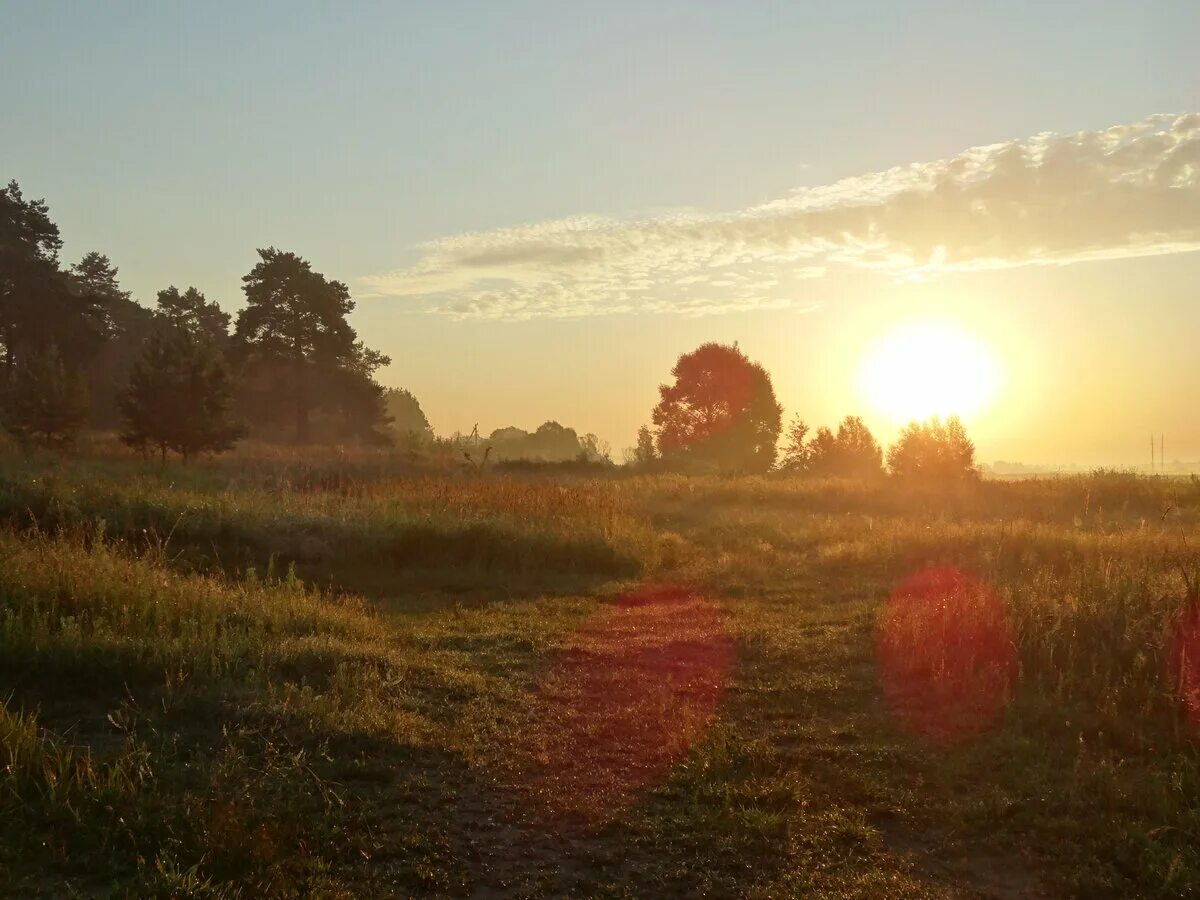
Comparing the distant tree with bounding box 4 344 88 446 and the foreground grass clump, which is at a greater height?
the distant tree with bounding box 4 344 88 446

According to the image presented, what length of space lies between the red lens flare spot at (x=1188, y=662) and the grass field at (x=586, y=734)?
0.04m

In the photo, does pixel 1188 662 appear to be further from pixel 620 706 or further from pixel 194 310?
pixel 194 310

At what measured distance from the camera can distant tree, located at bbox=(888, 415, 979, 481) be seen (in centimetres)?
4319

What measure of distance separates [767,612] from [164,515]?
910cm

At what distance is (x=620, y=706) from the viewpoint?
7.30 meters

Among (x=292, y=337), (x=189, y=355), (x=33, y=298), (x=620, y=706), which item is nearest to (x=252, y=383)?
(x=292, y=337)

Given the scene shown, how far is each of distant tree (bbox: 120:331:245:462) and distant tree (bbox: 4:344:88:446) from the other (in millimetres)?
1918

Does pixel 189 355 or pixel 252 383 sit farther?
pixel 252 383

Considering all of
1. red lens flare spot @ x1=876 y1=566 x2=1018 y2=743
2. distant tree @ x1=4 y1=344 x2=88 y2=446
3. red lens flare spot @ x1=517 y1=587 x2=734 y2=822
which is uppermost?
distant tree @ x1=4 y1=344 x2=88 y2=446

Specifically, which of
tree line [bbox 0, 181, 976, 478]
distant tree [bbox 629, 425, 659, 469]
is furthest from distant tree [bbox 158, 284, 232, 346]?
distant tree [bbox 629, 425, 659, 469]

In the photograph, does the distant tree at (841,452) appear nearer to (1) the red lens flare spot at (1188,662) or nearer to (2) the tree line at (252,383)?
(2) the tree line at (252,383)

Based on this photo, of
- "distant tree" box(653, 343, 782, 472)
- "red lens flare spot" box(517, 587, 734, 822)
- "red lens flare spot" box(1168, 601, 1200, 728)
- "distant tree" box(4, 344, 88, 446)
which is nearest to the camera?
"red lens flare spot" box(517, 587, 734, 822)

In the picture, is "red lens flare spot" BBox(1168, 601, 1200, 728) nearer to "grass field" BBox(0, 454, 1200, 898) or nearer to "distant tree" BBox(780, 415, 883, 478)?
"grass field" BBox(0, 454, 1200, 898)

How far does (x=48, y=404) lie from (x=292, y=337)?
19307 mm
